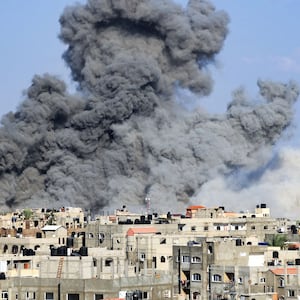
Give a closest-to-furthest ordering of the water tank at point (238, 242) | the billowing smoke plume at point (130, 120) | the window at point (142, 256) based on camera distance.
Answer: the water tank at point (238, 242) → the window at point (142, 256) → the billowing smoke plume at point (130, 120)

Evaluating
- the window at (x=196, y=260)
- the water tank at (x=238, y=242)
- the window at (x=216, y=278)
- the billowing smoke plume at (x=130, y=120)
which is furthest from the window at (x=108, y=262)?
the billowing smoke plume at (x=130, y=120)

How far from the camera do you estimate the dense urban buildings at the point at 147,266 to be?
3672cm

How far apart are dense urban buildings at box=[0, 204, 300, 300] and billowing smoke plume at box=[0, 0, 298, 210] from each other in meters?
32.2

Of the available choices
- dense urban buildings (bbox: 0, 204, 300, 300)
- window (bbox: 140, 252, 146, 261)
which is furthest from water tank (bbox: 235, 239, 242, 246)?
window (bbox: 140, 252, 146, 261)

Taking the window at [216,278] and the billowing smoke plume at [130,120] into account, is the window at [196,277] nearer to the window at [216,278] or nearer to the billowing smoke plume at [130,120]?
the window at [216,278]

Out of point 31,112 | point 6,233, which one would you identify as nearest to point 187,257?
point 6,233

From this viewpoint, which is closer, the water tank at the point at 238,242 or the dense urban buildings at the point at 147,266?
the dense urban buildings at the point at 147,266

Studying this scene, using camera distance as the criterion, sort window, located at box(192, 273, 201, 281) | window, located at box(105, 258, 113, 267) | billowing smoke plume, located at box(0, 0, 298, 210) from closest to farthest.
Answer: window, located at box(105, 258, 113, 267)
window, located at box(192, 273, 201, 281)
billowing smoke plume, located at box(0, 0, 298, 210)

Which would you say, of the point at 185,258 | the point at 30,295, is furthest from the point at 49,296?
the point at 185,258

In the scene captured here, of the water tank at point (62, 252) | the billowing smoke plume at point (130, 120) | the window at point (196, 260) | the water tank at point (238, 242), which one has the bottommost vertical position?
the window at point (196, 260)

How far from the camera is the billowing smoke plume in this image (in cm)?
9025

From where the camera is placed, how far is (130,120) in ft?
305

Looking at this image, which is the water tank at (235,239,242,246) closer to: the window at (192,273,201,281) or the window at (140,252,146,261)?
the window at (192,273,201,281)

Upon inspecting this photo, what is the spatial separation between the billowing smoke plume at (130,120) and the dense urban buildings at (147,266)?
106 feet
